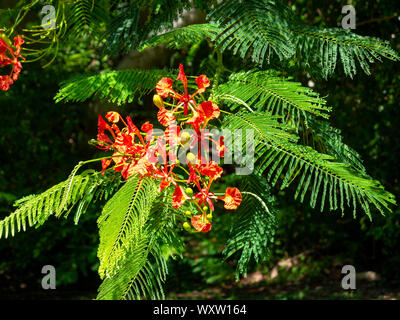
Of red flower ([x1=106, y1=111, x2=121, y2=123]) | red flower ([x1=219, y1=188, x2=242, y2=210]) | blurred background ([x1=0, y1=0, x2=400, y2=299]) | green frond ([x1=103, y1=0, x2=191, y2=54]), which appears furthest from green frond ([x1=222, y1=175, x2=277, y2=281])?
blurred background ([x1=0, y1=0, x2=400, y2=299])

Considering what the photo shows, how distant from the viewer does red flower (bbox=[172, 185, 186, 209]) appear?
1.03 metres

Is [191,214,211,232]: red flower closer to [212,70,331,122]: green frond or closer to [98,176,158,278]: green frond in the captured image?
[98,176,158,278]: green frond

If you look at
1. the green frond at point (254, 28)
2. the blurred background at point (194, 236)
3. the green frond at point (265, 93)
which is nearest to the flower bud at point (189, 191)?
the green frond at point (265, 93)

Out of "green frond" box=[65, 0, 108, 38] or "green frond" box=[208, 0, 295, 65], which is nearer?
"green frond" box=[208, 0, 295, 65]

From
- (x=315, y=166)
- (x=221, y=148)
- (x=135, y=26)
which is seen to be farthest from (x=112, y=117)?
(x=315, y=166)

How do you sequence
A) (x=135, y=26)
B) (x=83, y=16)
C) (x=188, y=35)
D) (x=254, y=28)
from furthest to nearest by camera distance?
(x=83, y=16) → (x=135, y=26) → (x=188, y=35) → (x=254, y=28)

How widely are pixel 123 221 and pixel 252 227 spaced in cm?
41

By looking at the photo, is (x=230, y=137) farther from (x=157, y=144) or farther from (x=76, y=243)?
(x=76, y=243)

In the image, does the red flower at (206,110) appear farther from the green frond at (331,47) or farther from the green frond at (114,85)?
the green frond at (331,47)

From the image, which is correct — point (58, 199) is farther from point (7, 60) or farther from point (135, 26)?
point (135, 26)

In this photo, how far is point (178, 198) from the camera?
103 centimetres

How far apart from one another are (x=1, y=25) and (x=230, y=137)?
44.1 inches

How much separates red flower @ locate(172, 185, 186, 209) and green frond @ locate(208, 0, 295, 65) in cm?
36

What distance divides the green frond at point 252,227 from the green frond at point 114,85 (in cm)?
39
